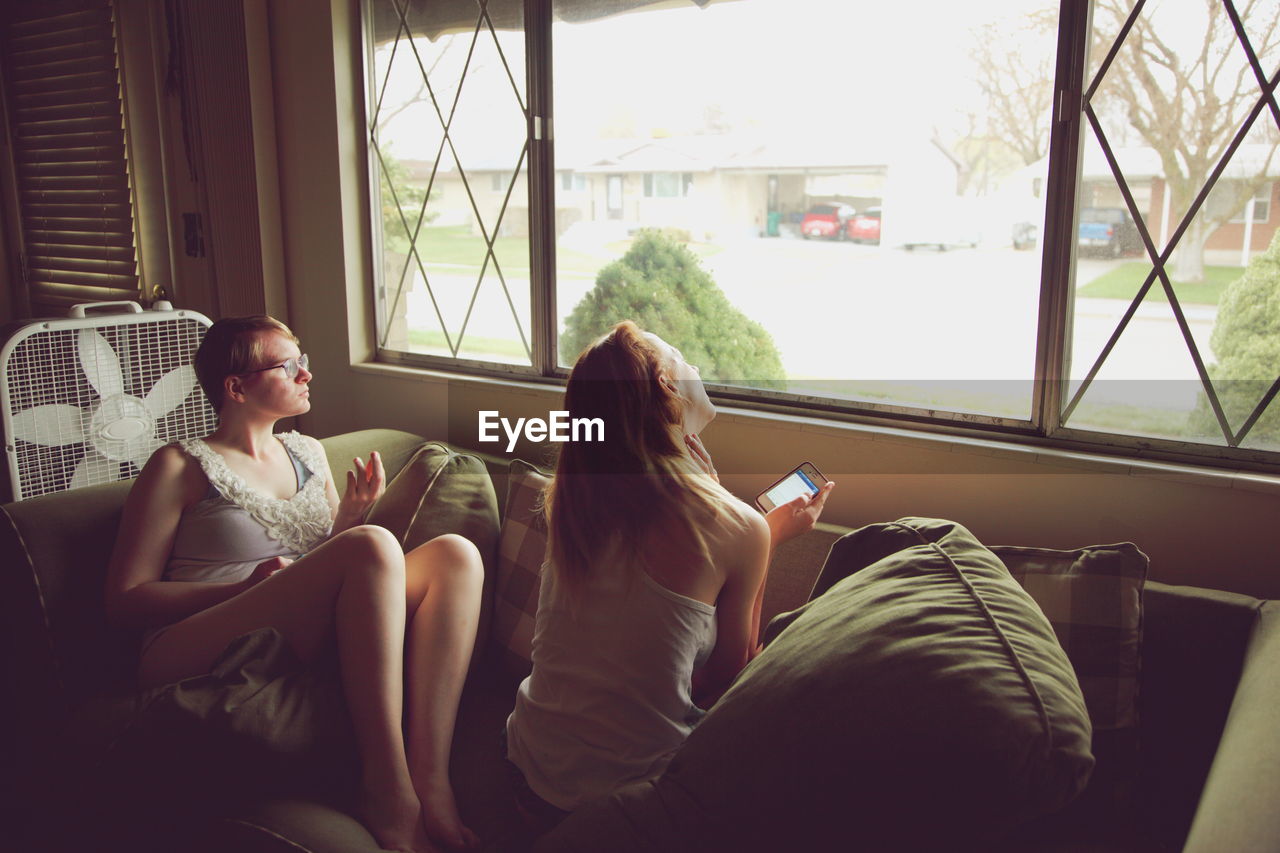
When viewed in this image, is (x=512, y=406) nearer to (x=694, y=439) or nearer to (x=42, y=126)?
A: (x=694, y=439)

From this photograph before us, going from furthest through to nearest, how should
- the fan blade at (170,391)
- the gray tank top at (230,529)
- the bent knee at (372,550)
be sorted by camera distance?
the fan blade at (170,391) < the gray tank top at (230,529) < the bent knee at (372,550)

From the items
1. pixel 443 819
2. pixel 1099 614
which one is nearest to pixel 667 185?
pixel 1099 614

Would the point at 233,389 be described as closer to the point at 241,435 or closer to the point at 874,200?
the point at 241,435

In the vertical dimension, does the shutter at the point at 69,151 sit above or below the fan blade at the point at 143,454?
above

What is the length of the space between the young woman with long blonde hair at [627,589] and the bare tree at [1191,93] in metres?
1.12

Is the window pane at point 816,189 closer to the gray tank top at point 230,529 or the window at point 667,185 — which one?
the window at point 667,185

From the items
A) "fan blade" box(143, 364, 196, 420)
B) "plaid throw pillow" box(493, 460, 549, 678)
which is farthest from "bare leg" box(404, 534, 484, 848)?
"fan blade" box(143, 364, 196, 420)

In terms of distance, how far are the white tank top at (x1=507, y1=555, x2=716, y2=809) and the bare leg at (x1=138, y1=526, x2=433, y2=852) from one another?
34 centimetres

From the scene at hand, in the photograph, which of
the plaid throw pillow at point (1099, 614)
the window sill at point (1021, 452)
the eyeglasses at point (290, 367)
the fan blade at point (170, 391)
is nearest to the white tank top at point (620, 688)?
the plaid throw pillow at point (1099, 614)

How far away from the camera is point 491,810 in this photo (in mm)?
1629

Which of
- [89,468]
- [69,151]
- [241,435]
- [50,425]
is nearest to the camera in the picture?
[241,435]

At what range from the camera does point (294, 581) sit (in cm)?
173

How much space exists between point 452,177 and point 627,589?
1922 mm

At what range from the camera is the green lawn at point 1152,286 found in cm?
180
